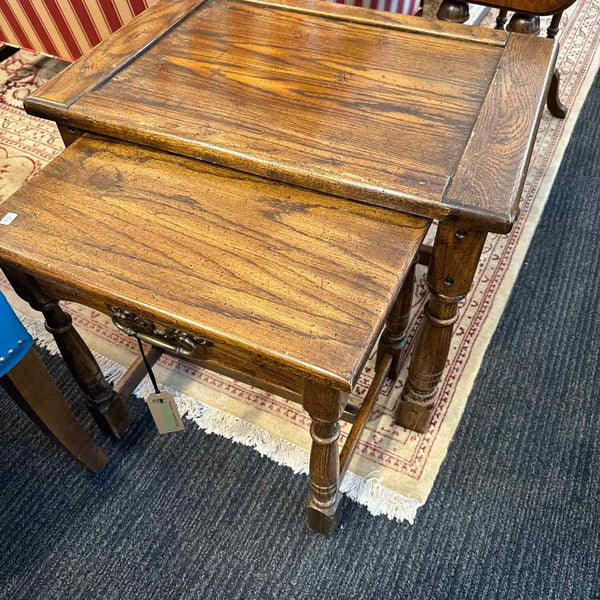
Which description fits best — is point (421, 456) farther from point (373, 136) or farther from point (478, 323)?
point (373, 136)

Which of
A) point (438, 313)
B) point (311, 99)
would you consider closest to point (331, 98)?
point (311, 99)

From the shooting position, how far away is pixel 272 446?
3.86ft

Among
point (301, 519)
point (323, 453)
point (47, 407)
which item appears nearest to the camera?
point (323, 453)

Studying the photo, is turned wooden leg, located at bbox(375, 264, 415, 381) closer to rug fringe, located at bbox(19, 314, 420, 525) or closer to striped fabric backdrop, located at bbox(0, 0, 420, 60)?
rug fringe, located at bbox(19, 314, 420, 525)

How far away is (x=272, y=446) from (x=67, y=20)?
5.27 ft

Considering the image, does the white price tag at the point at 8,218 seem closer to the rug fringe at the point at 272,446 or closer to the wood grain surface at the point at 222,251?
the wood grain surface at the point at 222,251

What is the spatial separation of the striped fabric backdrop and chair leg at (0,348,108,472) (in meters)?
1.31

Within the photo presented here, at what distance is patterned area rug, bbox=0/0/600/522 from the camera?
1130 mm

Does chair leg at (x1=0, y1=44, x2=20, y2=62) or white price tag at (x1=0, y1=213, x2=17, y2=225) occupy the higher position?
white price tag at (x1=0, y1=213, x2=17, y2=225)

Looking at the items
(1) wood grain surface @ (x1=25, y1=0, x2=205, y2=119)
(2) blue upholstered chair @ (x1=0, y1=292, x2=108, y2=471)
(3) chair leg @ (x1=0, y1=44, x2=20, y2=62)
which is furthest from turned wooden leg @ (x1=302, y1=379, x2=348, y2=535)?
(3) chair leg @ (x1=0, y1=44, x2=20, y2=62)

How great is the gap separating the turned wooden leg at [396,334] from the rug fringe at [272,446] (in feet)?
0.75

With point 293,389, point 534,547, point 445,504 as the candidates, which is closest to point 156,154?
point 293,389

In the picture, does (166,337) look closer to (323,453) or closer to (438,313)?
(323,453)

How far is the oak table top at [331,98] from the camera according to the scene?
77cm
